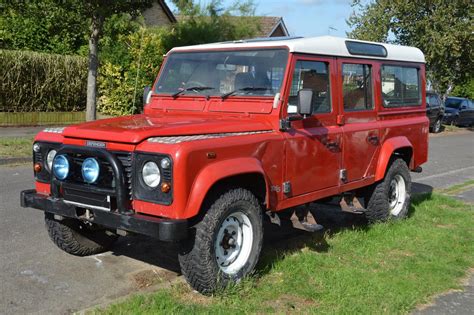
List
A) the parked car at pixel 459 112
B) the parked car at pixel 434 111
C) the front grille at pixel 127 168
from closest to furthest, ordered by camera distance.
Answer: the front grille at pixel 127 168, the parked car at pixel 434 111, the parked car at pixel 459 112

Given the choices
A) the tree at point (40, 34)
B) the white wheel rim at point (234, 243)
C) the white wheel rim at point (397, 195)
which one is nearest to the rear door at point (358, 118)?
the white wheel rim at point (397, 195)

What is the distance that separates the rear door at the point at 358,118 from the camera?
5.71 meters

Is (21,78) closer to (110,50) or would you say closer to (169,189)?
(110,50)

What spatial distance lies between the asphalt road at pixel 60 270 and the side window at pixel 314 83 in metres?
1.99

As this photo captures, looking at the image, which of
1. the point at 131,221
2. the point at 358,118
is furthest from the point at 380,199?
the point at 131,221

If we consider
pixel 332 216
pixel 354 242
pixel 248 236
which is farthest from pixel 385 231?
pixel 248 236

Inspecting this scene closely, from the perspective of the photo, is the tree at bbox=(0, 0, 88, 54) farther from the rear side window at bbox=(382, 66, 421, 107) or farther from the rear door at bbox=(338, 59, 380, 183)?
the rear door at bbox=(338, 59, 380, 183)

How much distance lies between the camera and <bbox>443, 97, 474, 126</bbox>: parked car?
90.5 ft

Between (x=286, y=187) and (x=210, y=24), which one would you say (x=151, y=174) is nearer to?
(x=286, y=187)

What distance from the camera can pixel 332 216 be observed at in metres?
7.34

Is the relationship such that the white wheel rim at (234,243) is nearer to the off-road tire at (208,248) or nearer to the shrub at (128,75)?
the off-road tire at (208,248)

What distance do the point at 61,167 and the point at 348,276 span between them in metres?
2.60

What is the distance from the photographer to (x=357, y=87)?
19.7 ft

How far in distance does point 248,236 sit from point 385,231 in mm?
2366
